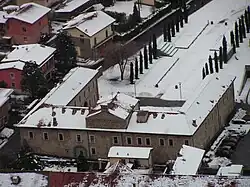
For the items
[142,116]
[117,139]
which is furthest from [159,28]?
[117,139]

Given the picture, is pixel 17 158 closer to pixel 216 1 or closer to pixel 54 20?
pixel 54 20

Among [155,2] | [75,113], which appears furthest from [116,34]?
[75,113]

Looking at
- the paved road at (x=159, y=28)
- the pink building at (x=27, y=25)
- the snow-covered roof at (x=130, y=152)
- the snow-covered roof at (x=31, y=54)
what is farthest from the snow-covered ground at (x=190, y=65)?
the snow-covered roof at (x=130, y=152)

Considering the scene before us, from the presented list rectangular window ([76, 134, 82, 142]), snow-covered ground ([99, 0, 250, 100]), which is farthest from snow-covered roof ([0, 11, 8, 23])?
rectangular window ([76, 134, 82, 142])

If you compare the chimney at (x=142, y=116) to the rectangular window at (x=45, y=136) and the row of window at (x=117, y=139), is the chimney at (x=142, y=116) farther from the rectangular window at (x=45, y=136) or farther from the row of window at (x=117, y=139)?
the rectangular window at (x=45, y=136)

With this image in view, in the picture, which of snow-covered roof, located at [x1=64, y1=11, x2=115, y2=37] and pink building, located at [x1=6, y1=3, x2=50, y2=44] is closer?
snow-covered roof, located at [x1=64, y1=11, x2=115, y2=37]

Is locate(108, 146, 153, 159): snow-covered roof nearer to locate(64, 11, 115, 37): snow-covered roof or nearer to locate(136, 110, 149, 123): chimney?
locate(136, 110, 149, 123): chimney
